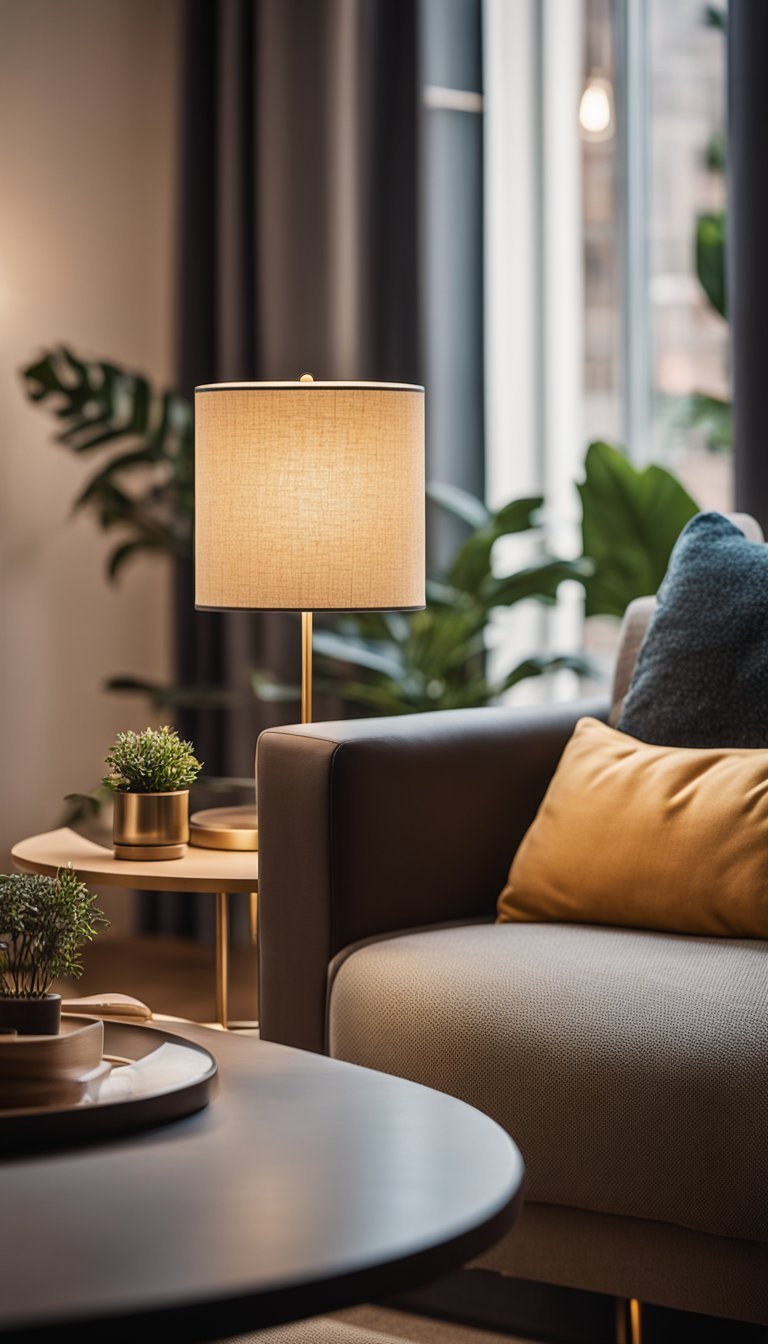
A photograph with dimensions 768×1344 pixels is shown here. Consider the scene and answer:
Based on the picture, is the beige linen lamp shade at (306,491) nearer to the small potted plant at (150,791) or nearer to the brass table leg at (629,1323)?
the small potted plant at (150,791)

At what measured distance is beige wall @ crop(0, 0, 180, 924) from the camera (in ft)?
12.4

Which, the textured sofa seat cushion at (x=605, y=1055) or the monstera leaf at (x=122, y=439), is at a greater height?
the monstera leaf at (x=122, y=439)

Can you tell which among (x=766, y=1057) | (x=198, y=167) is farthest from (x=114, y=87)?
(x=766, y=1057)

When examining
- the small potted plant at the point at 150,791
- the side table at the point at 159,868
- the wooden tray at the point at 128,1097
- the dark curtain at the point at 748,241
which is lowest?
the wooden tray at the point at 128,1097

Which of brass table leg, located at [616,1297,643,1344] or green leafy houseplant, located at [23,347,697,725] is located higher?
green leafy houseplant, located at [23,347,697,725]

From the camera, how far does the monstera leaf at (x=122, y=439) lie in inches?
140

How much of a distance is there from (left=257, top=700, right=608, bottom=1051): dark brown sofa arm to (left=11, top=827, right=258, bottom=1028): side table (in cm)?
6

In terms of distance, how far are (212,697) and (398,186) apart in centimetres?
117

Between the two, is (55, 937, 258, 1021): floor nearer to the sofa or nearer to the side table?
the side table

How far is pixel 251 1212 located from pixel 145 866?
1.08 m

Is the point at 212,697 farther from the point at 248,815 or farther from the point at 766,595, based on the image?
the point at 766,595

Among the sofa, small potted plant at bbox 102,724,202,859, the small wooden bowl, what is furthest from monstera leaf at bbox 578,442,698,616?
the small wooden bowl

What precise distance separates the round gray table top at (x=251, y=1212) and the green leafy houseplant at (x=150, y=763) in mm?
797

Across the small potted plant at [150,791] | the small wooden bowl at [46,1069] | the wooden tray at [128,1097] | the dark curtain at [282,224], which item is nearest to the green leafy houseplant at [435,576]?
the dark curtain at [282,224]
